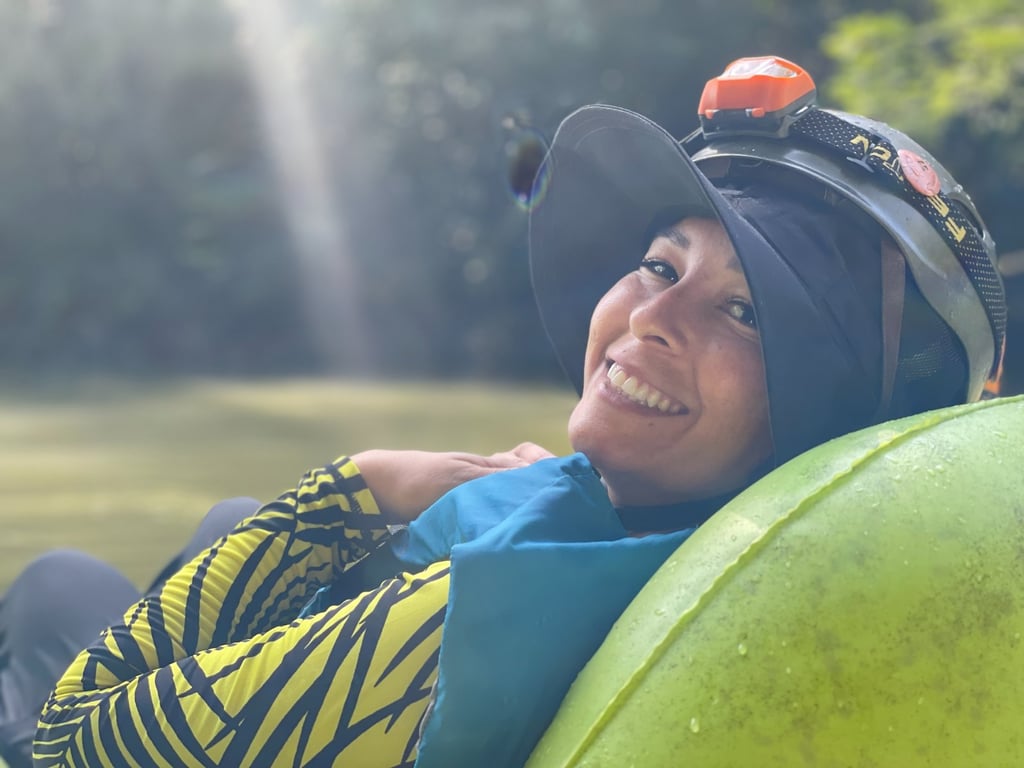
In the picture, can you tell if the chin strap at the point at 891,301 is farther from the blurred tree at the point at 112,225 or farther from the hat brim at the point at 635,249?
the blurred tree at the point at 112,225

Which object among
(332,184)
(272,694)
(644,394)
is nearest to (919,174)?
(644,394)

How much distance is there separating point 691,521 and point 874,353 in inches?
10.1

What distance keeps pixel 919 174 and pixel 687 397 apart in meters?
0.33

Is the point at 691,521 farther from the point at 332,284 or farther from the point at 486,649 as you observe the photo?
the point at 332,284

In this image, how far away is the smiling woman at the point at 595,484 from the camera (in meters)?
1.00

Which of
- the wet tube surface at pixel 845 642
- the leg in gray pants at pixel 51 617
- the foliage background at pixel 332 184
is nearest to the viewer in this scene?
the wet tube surface at pixel 845 642

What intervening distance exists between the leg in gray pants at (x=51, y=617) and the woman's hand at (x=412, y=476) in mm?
480

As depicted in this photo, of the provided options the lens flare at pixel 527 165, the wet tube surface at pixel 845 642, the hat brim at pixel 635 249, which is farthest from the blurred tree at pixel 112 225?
the wet tube surface at pixel 845 642

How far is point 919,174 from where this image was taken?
1202 millimetres

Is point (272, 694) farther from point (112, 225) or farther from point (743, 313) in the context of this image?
point (112, 225)

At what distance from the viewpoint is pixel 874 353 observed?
1172 millimetres

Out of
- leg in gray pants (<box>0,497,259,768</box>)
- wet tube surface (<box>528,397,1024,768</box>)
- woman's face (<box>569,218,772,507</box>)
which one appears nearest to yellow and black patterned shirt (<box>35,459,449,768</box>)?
wet tube surface (<box>528,397,1024,768</box>)

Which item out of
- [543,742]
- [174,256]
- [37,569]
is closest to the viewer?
[543,742]

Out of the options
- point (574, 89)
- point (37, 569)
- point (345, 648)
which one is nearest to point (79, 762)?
point (345, 648)
